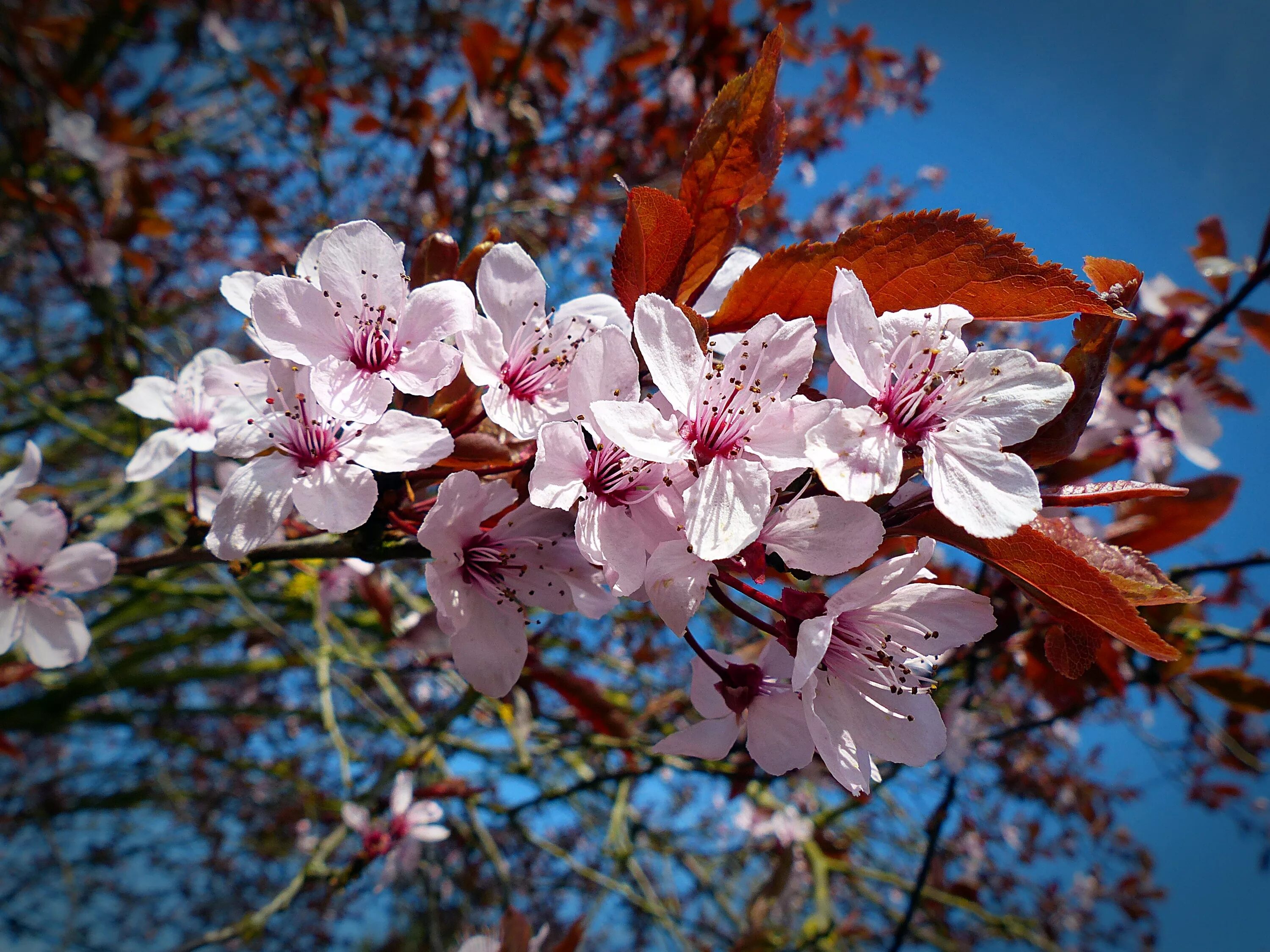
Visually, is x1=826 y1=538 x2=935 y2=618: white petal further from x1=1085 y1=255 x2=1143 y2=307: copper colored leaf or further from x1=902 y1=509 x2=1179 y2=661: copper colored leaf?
x1=1085 y1=255 x2=1143 y2=307: copper colored leaf

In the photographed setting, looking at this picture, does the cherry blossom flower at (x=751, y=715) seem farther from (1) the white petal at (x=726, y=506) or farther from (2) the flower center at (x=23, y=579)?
(2) the flower center at (x=23, y=579)

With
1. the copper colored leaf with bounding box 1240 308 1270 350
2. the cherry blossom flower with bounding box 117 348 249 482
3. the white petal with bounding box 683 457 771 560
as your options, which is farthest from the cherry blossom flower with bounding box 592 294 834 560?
the copper colored leaf with bounding box 1240 308 1270 350

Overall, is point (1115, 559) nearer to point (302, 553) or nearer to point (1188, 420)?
point (302, 553)

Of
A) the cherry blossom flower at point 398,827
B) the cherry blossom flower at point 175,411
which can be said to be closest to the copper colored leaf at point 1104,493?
the cherry blossom flower at point 175,411

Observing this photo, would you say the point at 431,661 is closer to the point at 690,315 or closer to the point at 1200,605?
the point at 690,315

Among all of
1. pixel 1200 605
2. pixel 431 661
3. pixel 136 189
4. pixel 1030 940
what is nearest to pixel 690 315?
pixel 431 661

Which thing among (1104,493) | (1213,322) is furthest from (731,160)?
(1213,322)
